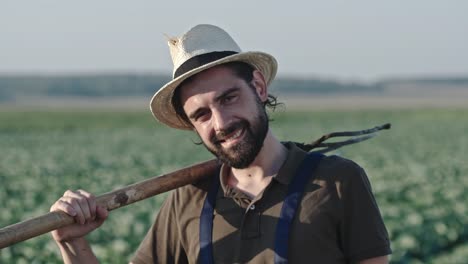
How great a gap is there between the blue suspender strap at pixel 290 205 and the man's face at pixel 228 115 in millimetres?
152

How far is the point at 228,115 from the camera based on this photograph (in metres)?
2.82

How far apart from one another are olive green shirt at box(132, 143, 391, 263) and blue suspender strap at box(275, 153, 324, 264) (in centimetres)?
2

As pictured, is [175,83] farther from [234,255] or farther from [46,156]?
[46,156]

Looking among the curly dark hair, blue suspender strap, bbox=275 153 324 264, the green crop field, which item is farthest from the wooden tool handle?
the green crop field

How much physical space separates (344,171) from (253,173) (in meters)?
0.30

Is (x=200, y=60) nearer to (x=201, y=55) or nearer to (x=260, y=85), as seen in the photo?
(x=201, y=55)

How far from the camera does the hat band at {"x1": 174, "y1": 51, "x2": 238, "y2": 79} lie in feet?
9.46

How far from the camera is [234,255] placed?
112 inches

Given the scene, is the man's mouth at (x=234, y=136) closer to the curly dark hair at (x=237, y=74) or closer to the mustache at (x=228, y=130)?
the mustache at (x=228, y=130)

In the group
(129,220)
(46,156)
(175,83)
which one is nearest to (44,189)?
(129,220)

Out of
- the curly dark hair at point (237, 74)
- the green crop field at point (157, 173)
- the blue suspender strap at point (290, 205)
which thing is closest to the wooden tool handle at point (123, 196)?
the curly dark hair at point (237, 74)

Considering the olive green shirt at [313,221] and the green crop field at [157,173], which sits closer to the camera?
the olive green shirt at [313,221]

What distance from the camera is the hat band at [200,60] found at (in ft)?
9.46

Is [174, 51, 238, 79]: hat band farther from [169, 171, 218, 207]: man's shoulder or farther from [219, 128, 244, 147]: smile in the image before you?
[169, 171, 218, 207]: man's shoulder
